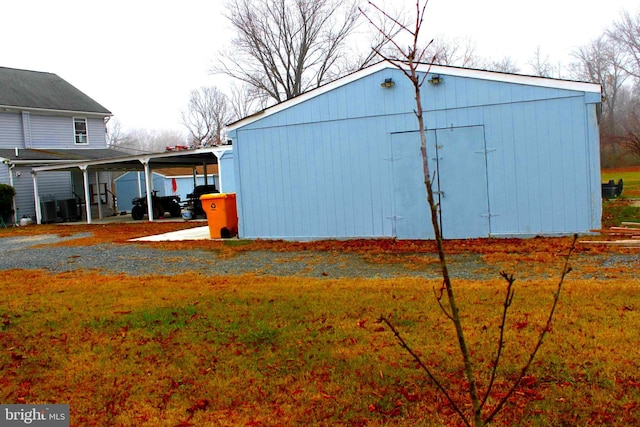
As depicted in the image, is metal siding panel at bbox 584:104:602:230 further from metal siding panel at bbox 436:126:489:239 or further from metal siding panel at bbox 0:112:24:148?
metal siding panel at bbox 0:112:24:148

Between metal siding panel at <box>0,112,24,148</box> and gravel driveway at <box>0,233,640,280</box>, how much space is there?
1353cm

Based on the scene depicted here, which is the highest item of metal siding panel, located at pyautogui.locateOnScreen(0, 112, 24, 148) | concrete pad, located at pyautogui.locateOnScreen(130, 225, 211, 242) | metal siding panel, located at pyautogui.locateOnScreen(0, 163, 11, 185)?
metal siding panel, located at pyautogui.locateOnScreen(0, 112, 24, 148)

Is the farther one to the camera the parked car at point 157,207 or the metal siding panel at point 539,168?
the parked car at point 157,207

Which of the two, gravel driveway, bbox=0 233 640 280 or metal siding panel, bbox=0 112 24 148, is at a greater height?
metal siding panel, bbox=0 112 24 148

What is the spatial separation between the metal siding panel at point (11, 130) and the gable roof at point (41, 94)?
24.4 inches

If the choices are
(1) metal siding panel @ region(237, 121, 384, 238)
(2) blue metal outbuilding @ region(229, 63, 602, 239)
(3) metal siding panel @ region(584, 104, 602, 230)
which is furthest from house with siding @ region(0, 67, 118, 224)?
(3) metal siding panel @ region(584, 104, 602, 230)

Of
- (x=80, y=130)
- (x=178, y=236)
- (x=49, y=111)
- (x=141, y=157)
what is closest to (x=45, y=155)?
(x=49, y=111)

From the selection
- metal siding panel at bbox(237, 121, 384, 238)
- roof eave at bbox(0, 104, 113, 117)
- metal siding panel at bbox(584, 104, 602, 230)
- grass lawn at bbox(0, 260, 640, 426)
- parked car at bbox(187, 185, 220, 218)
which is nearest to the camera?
grass lawn at bbox(0, 260, 640, 426)

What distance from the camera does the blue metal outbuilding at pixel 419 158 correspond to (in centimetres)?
963

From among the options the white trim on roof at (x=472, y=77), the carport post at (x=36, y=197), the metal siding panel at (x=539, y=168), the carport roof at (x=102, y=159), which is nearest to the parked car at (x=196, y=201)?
the carport roof at (x=102, y=159)

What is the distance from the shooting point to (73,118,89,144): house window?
26.9 m

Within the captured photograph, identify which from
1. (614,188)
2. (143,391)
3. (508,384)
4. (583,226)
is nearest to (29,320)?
(143,391)

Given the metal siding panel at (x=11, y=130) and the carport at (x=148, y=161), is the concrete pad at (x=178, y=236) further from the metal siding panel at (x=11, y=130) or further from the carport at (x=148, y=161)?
the metal siding panel at (x=11, y=130)

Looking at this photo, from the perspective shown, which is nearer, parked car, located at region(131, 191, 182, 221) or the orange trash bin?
the orange trash bin
